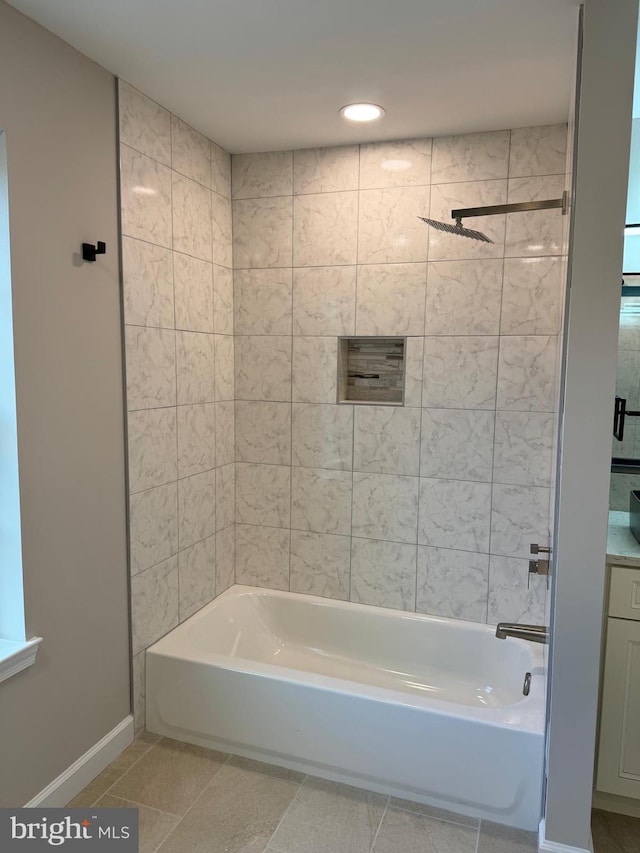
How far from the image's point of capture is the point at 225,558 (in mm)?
3068

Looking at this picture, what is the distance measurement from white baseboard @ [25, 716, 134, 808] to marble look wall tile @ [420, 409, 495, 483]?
5.54ft

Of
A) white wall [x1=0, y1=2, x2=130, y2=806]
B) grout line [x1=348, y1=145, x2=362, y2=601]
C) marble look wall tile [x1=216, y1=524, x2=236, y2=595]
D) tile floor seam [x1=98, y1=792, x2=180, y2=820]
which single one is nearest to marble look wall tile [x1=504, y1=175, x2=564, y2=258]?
grout line [x1=348, y1=145, x2=362, y2=601]

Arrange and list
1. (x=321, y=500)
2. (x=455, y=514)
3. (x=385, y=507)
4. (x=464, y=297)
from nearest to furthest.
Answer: (x=464, y=297), (x=455, y=514), (x=385, y=507), (x=321, y=500)

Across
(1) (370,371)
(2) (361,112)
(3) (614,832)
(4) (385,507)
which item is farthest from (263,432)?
(3) (614,832)

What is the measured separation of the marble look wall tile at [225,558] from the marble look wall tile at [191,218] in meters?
1.39

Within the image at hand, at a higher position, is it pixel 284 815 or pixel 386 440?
pixel 386 440

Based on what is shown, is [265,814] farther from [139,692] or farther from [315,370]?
[315,370]

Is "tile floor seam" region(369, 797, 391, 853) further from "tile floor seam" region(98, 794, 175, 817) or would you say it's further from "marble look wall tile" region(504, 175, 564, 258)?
"marble look wall tile" region(504, 175, 564, 258)

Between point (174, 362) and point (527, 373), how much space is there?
1543mm

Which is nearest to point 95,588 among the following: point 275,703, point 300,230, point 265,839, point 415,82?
point 275,703

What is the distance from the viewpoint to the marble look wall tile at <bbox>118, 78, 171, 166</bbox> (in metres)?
2.18

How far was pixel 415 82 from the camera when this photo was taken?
2.09m

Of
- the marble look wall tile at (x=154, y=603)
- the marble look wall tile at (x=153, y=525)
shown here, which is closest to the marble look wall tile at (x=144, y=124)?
the marble look wall tile at (x=153, y=525)

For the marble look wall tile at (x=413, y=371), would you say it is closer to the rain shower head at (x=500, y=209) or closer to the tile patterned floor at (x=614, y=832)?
the rain shower head at (x=500, y=209)
